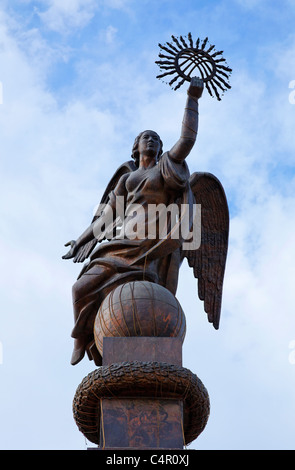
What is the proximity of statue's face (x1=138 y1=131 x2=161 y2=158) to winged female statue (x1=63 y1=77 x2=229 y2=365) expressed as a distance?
0.02 m

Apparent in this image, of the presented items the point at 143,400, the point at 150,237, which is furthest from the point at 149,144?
the point at 143,400

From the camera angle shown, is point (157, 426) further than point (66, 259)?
No

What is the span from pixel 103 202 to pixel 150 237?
7.99ft

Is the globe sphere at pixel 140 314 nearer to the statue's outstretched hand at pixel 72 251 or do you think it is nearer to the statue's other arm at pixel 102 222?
the statue's other arm at pixel 102 222

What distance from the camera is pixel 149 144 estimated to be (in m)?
14.4

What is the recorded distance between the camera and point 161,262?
1350 cm

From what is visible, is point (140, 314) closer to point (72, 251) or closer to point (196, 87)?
point (72, 251)

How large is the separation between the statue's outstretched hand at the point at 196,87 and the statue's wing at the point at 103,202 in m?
1.89

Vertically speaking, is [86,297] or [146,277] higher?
[146,277]

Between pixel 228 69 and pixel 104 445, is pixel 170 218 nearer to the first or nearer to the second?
pixel 228 69

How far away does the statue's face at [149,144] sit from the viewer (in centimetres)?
1434
